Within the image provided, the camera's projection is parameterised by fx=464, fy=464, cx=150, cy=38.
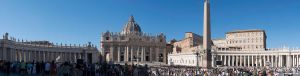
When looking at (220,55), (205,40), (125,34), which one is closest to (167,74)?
(205,40)

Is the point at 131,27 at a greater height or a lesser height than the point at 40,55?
greater

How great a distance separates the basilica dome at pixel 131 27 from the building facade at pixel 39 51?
1593 cm

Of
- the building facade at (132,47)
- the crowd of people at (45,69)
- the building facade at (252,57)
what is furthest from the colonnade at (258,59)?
the crowd of people at (45,69)

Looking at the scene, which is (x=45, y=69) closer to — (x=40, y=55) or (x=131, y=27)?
(x=40, y=55)

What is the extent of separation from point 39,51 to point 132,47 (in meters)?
33.8

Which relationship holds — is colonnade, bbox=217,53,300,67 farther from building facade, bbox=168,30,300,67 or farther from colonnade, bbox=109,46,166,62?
colonnade, bbox=109,46,166,62

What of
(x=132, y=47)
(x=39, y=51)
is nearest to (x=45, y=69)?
(x=39, y=51)

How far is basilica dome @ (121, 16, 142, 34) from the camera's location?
119 metres

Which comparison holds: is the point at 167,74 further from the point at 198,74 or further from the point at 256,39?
the point at 256,39

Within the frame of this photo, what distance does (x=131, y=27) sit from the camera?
12094cm

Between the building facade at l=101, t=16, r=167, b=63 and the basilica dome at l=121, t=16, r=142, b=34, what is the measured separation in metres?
3.90

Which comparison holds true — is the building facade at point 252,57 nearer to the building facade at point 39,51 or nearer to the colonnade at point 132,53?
the colonnade at point 132,53

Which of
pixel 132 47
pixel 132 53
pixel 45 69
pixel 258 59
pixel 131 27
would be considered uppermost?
pixel 131 27

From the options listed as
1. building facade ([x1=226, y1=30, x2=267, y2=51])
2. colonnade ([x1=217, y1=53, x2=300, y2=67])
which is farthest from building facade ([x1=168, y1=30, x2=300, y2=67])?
building facade ([x1=226, y1=30, x2=267, y2=51])
